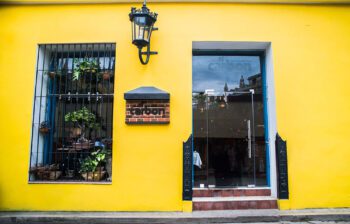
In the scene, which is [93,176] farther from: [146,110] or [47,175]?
[146,110]

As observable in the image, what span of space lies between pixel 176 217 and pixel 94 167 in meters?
1.72

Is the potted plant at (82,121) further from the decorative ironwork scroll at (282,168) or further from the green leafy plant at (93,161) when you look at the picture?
the decorative ironwork scroll at (282,168)

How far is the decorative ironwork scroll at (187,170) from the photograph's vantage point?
4477 millimetres

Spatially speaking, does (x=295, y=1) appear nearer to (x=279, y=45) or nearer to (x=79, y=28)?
(x=279, y=45)

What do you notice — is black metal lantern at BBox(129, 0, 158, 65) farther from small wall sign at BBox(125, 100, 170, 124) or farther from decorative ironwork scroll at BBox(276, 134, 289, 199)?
decorative ironwork scroll at BBox(276, 134, 289, 199)

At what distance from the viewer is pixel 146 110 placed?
4.65 meters

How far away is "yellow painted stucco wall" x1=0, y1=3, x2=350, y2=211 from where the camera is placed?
454 centimetres

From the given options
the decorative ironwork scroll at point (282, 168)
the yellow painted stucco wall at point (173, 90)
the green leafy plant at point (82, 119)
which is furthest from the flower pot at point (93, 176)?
the decorative ironwork scroll at point (282, 168)

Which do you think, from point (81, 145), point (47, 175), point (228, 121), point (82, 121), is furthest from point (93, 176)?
point (228, 121)

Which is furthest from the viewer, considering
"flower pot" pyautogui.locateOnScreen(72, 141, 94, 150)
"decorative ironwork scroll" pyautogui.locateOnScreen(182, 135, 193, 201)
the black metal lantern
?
"flower pot" pyautogui.locateOnScreen(72, 141, 94, 150)

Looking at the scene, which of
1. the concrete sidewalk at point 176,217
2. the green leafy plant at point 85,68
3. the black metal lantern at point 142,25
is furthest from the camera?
the green leafy plant at point 85,68

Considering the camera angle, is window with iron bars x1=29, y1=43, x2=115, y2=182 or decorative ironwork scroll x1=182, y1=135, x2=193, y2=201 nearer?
decorative ironwork scroll x1=182, y1=135, x2=193, y2=201

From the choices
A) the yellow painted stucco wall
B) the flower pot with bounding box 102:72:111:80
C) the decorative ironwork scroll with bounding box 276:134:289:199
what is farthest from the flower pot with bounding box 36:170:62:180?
the decorative ironwork scroll with bounding box 276:134:289:199

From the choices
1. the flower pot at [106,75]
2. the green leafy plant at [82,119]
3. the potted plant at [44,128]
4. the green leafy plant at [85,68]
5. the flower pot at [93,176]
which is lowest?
the flower pot at [93,176]
